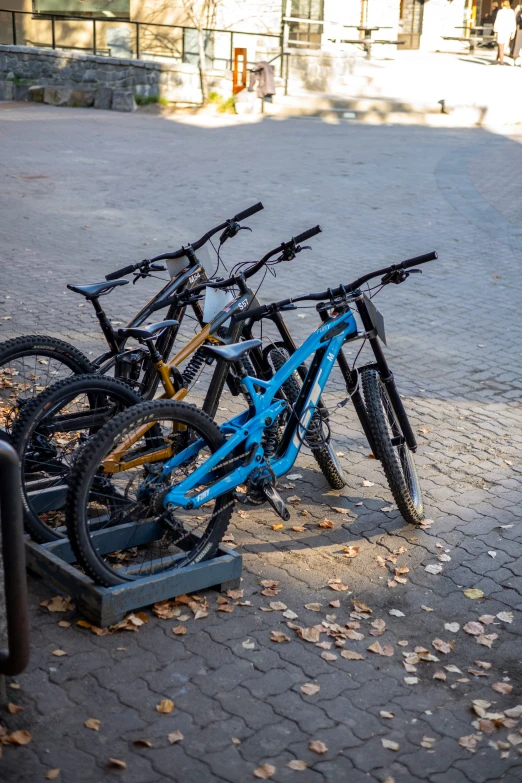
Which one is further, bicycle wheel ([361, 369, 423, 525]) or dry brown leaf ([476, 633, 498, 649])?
bicycle wheel ([361, 369, 423, 525])

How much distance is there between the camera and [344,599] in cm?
427

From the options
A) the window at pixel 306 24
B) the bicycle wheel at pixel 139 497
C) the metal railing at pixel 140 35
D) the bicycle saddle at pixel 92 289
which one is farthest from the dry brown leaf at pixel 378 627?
the window at pixel 306 24

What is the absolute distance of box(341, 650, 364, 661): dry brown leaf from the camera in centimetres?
382

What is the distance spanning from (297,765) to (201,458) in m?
1.57

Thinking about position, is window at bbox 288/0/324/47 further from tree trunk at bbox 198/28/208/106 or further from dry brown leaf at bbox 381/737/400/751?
dry brown leaf at bbox 381/737/400/751

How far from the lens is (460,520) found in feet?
16.7

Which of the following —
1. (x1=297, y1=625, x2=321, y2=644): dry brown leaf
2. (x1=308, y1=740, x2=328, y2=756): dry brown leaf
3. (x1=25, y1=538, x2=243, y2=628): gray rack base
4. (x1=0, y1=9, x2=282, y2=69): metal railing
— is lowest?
(x1=297, y1=625, x2=321, y2=644): dry brown leaf

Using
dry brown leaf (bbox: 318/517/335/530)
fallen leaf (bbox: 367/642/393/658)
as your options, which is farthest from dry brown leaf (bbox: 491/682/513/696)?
dry brown leaf (bbox: 318/517/335/530)

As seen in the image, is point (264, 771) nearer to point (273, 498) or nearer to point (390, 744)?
point (390, 744)

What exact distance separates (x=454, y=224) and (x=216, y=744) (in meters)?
10.7

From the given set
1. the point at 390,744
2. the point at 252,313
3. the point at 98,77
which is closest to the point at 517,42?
the point at 98,77

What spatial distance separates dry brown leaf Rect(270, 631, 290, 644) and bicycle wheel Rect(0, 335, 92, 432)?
160 cm

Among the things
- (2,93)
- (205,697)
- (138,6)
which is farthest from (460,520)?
(138,6)

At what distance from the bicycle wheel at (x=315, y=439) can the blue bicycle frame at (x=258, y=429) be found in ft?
0.64
